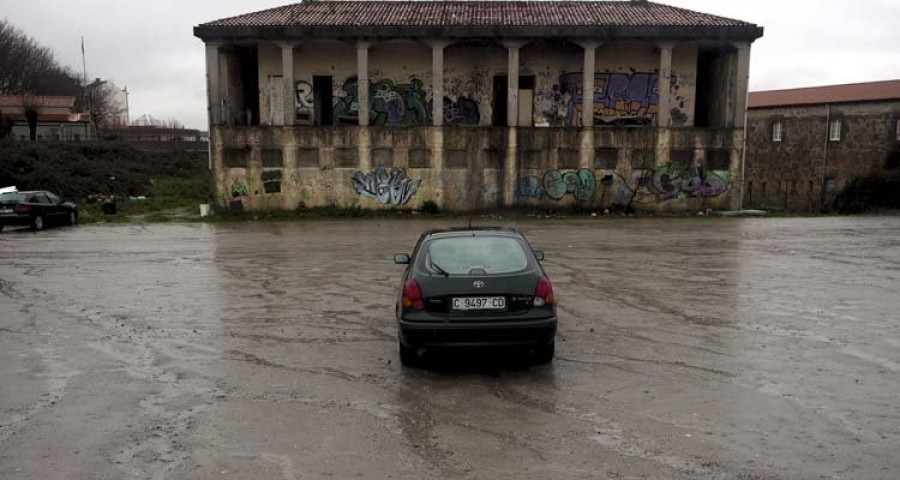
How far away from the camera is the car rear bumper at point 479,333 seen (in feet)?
23.9

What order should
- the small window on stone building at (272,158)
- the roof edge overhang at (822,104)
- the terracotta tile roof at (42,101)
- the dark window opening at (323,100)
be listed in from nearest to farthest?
the small window on stone building at (272,158)
the dark window opening at (323,100)
the roof edge overhang at (822,104)
the terracotta tile roof at (42,101)

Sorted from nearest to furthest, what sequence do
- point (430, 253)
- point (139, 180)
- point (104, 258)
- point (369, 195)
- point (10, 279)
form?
1. point (430, 253)
2. point (10, 279)
3. point (104, 258)
4. point (369, 195)
5. point (139, 180)

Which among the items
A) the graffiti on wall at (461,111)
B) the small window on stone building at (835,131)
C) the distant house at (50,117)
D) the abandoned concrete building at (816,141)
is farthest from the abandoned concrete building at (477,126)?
the distant house at (50,117)

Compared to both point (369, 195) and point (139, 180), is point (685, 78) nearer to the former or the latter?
point (369, 195)

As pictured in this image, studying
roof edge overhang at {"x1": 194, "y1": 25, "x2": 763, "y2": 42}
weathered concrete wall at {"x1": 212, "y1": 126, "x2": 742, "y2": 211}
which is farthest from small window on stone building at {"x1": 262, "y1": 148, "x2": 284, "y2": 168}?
roof edge overhang at {"x1": 194, "y1": 25, "x2": 763, "y2": 42}

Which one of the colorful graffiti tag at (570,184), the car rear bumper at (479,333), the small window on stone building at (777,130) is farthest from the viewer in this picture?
the small window on stone building at (777,130)

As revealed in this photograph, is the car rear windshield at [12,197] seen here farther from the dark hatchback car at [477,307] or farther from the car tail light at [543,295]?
the car tail light at [543,295]

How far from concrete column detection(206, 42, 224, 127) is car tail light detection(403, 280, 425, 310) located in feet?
Result: 88.1

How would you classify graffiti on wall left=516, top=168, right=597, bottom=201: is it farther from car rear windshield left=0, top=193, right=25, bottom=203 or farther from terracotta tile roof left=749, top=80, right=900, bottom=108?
terracotta tile roof left=749, top=80, right=900, bottom=108

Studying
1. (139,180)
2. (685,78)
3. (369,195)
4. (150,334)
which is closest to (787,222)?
(685,78)

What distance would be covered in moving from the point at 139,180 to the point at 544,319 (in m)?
42.5

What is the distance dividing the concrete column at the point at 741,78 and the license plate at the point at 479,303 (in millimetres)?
27618

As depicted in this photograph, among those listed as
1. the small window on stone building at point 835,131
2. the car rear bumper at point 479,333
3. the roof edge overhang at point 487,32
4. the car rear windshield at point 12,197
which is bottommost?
the car rear bumper at point 479,333

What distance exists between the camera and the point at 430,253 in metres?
8.06
